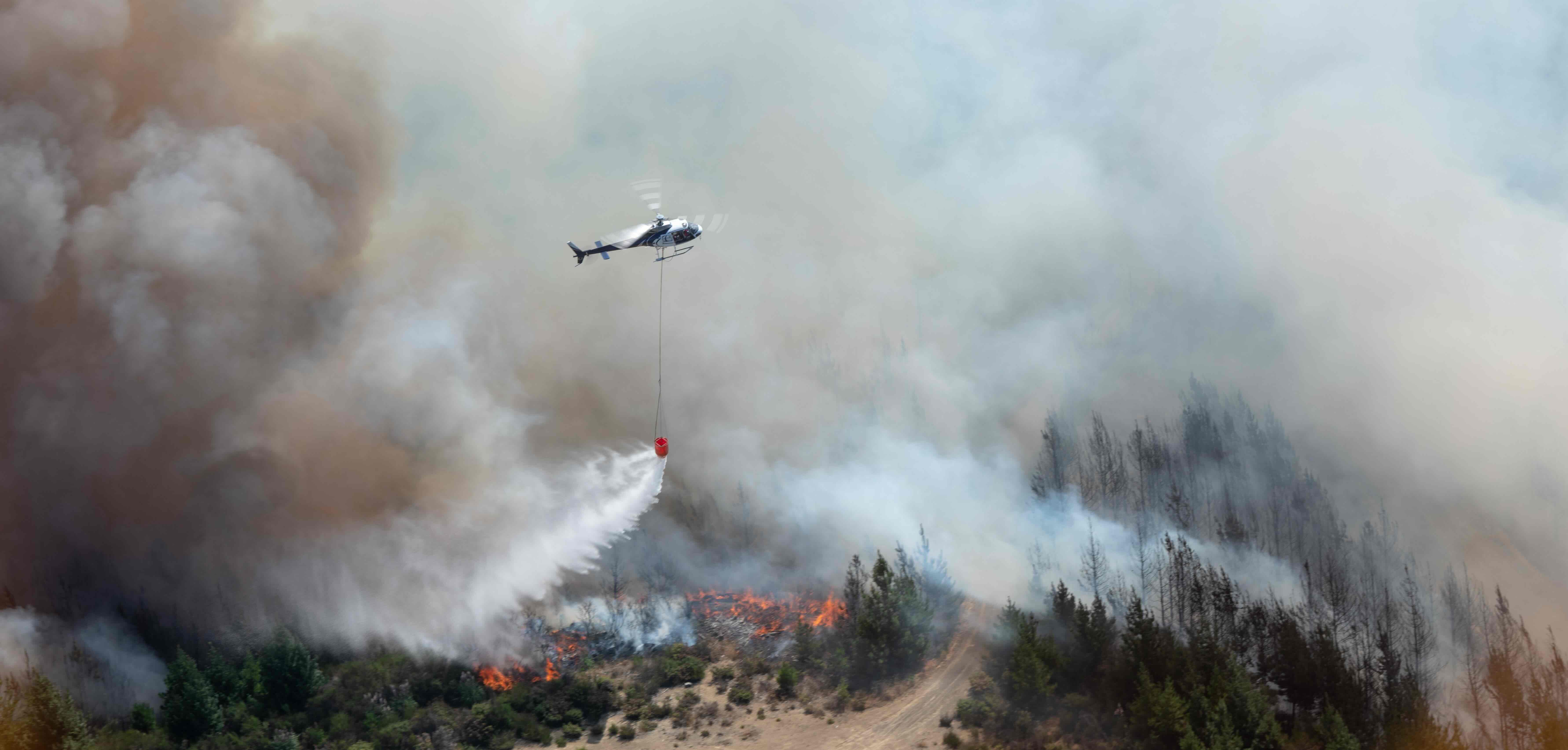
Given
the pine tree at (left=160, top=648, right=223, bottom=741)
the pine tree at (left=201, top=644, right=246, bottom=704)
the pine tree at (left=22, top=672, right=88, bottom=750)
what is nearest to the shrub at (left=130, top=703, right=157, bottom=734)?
the pine tree at (left=160, top=648, right=223, bottom=741)

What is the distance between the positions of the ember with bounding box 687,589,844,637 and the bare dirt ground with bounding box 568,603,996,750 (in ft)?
18.4

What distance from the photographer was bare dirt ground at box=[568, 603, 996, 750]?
5712 centimetres

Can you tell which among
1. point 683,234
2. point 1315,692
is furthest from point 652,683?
point 1315,692

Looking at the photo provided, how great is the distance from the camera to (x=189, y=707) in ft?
184

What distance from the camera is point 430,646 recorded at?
2457 inches

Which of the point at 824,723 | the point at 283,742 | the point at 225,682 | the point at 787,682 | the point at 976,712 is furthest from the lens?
the point at 787,682

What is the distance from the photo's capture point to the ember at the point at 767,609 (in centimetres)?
6712

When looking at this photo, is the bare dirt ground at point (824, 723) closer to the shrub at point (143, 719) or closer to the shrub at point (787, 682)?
the shrub at point (787, 682)

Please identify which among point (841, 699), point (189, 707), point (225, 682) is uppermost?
point (225, 682)

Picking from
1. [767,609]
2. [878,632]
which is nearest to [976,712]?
[878,632]

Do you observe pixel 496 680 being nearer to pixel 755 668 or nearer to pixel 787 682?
pixel 755 668

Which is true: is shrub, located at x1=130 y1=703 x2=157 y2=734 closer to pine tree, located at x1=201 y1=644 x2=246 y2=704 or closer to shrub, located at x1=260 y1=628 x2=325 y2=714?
pine tree, located at x1=201 y1=644 x2=246 y2=704

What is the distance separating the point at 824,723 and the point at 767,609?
1104 centimetres

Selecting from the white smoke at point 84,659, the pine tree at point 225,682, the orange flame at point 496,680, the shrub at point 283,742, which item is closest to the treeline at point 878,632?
the orange flame at point 496,680
